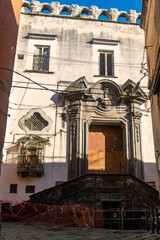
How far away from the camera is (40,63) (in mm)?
15852

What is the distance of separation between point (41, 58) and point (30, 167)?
6889mm

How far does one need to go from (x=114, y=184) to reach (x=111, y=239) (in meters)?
4.03

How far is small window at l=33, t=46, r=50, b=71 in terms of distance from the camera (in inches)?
620

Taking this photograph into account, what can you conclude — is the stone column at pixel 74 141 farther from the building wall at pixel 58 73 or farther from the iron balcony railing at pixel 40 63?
the iron balcony railing at pixel 40 63

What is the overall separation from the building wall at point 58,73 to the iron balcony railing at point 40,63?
0.86 ft

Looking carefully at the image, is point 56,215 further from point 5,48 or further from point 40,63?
point 40,63

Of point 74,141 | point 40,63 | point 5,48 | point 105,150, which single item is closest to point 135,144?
point 105,150

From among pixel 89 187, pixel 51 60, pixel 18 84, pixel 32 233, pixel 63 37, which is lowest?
pixel 32 233

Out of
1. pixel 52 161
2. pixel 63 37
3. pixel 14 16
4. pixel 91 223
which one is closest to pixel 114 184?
pixel 91 223

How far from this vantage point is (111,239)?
6941 mm

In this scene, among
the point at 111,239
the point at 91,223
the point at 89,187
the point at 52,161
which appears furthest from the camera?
the point at 52,161

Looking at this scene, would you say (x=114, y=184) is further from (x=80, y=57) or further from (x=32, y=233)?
(x=80, y=57)

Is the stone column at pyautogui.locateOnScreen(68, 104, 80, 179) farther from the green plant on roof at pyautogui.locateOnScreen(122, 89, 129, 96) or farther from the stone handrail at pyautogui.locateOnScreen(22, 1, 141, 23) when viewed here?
the stone handrail at pyautogui.locateOnScreen(22, 1, 141, 23)

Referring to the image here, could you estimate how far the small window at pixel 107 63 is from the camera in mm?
16069
